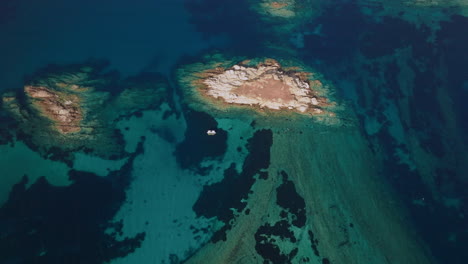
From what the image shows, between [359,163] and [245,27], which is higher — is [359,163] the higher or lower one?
the lower one

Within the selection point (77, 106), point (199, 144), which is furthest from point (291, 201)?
point (77, 106)

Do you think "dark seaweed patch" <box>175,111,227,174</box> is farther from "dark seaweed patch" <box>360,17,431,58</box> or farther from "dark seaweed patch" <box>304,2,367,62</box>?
"dark seaweed patch" <box>360,17,431,58</box>

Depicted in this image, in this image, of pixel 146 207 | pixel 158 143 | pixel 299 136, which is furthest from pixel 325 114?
pixel 146 207

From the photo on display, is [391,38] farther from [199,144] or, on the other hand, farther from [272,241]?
[272,241]

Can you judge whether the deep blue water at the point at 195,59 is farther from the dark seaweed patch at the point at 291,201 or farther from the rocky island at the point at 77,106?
the rocky island at the point at 77,106

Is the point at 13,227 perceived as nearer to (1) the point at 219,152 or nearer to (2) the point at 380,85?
(1) the point at 219,152
